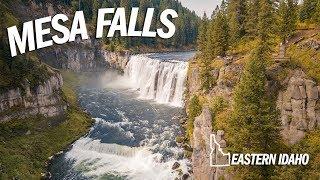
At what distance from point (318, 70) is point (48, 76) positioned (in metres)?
44.0

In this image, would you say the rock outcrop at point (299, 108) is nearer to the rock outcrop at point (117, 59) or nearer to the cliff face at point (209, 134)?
the cliff face at point (209, 134)

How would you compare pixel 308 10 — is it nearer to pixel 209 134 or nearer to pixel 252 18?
pixel 252 18

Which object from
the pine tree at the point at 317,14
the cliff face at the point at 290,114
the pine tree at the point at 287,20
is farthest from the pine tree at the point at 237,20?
the cliff face at the point at 290,114

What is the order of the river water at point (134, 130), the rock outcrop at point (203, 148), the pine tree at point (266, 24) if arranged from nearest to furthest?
the rock outcrop at point (203, 148) → the pine tree at point (266, 24) → the river water at point (134, 130)

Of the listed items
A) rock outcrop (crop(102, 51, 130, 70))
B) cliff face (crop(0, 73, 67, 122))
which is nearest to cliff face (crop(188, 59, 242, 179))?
cliff face (crop(0, 73, 67, 122))

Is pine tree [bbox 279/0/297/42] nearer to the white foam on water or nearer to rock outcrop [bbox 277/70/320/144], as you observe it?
rock outcrop [bbox 277/70/320/144]

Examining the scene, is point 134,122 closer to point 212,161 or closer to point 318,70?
point 212,161

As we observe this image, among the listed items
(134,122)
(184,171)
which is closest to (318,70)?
(184,171)

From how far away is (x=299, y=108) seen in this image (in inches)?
1446

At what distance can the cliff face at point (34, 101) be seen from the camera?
54.1 m

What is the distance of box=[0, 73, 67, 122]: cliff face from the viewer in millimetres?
54125

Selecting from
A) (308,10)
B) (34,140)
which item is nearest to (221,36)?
(308,10)

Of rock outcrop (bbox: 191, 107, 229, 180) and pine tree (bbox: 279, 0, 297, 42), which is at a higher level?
pine tree (bbox: 279, 0, 297, 42)

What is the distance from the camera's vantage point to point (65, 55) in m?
112
